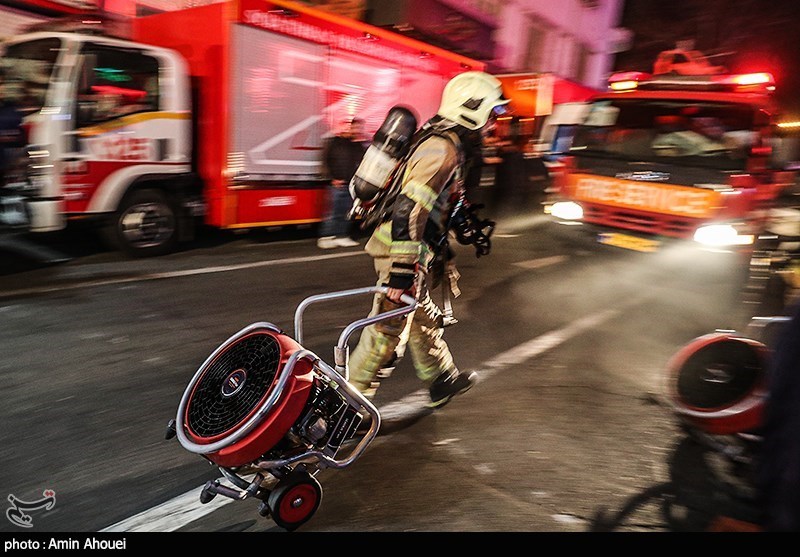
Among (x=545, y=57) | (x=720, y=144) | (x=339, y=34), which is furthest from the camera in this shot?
(x=545, y=57)

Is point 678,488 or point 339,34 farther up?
point 339,34

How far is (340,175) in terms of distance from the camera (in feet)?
30.2

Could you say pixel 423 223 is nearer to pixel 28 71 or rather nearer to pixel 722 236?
pixel 722 236

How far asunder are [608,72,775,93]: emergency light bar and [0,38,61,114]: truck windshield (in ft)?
23.2

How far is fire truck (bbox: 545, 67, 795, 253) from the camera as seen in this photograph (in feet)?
22.5

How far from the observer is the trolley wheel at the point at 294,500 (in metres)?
2.65

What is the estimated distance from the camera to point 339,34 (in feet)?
30.9

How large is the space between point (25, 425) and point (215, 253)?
16.3 ft

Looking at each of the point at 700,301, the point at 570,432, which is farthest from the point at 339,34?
the point at 570,432

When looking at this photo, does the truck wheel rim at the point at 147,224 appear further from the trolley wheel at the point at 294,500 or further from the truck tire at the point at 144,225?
the trolley wheel at the point at 294,500

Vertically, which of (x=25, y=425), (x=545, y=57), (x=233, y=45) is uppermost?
(x=545, y=57)

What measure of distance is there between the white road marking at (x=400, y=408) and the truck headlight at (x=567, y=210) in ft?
4.84

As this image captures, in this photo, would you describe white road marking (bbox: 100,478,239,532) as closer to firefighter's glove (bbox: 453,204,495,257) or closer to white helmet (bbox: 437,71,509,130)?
firefighter's glove (bbox: 453,204,495,257)
